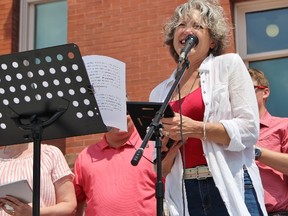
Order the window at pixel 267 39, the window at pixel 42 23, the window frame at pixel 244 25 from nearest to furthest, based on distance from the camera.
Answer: the window at pixel 267 39 < the window frame at pixel 244 25 < the window at pixel 42 23

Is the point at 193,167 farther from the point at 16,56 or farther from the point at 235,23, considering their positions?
the point at 235,23

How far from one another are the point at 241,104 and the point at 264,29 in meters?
3.61

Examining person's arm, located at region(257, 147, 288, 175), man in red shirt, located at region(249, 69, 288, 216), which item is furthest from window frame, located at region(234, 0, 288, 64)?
person's arm, located at region(257, 147, 288, 175)

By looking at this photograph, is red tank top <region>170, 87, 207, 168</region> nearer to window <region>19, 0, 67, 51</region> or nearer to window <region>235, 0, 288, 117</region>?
window <region>235, 0, 288, 117</region>

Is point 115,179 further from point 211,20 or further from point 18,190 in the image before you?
point 211,20

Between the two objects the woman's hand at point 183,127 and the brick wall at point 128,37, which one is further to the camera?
the brick wall at point 128,37

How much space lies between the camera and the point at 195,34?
4.13 metres

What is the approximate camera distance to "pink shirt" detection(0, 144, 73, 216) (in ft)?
16.5

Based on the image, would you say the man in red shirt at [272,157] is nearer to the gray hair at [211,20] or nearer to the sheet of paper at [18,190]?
the gray hair at [211,20]

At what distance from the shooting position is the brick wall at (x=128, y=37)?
7418mm

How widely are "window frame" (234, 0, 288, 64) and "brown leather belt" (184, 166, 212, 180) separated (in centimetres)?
352

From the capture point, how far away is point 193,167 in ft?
12.8

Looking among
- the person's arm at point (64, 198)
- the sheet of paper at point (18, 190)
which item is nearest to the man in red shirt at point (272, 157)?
the person's arm at point (64, 198)

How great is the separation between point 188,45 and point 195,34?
0.20 meters
